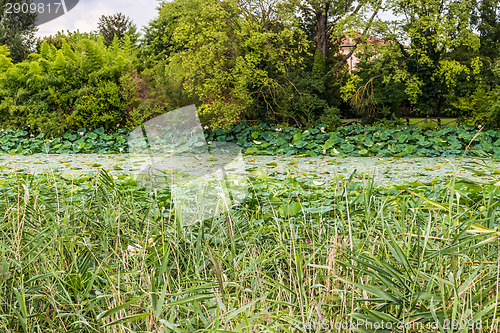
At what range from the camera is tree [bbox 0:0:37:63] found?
18125mm

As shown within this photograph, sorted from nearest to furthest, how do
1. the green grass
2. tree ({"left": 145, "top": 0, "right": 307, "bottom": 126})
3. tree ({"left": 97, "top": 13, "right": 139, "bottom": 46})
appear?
the green grass
tree ({"left": 145, "top": 0, "right": 307, "bottom": 126})
tree ({"left": 97, "top": 13, "right": 139, "bottom": 46})

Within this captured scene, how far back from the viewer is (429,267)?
1.48m

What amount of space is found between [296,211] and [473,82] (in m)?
7.15

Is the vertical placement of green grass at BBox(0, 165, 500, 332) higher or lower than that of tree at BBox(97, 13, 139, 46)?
lower

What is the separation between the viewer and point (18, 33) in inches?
758

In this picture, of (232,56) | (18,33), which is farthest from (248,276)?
(18,33)

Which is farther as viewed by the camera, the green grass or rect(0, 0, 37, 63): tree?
rect(0, 0, 37, 63): tree

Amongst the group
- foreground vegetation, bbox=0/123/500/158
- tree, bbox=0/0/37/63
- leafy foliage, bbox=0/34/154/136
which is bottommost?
foreground vegetation, bbox=0/123/500/158

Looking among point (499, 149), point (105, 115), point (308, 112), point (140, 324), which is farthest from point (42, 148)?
point (499, 149)

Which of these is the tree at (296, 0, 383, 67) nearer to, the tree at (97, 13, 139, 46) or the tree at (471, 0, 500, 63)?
the tree at (471, 0, 500, 63)

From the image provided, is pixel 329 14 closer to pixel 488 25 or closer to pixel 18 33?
pixel 488 25

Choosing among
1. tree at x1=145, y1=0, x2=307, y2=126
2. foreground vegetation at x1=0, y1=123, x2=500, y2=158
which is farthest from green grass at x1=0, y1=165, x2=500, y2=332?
tree at x1=145, y1=0, x2=307, y2=126

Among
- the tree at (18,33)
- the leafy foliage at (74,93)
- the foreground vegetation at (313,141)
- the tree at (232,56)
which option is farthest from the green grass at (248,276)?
the tree at (18,33)

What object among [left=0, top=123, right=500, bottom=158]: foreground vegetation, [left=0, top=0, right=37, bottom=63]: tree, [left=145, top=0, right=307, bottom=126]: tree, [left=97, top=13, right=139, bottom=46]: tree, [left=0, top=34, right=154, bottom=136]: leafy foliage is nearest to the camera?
[left=0, top=123, right=500, bottom=158]: foreground vegetation
